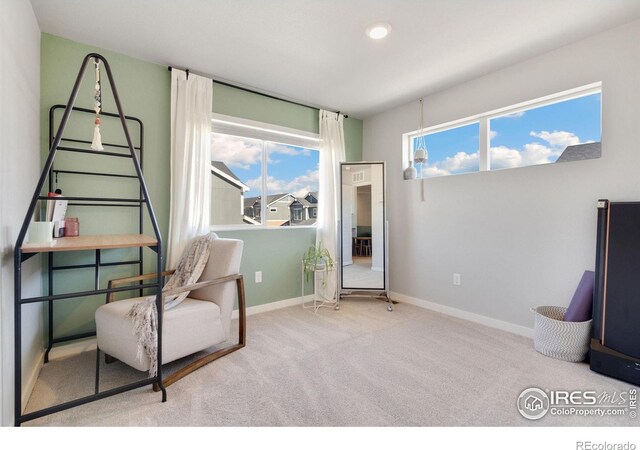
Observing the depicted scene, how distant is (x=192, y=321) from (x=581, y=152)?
3.20 metres

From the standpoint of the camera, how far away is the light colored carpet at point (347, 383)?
5.31ft

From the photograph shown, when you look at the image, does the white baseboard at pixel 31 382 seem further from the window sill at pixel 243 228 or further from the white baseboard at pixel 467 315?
the white baseboard at pixel 467 315

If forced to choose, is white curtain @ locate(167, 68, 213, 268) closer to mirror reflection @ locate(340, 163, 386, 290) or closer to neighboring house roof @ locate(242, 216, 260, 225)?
neighboring house roof @ locate(242, 216, 260, 225)

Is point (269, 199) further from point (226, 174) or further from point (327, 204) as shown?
point (327, 204)

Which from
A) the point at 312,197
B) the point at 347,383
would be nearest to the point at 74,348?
the point at 347,383

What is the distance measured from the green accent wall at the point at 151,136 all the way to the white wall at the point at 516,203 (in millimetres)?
1283

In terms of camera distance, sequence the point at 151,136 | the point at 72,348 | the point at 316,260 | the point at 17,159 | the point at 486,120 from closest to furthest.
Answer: the point at 17,159
the point at 72,348
the point at 151,136
the point at 486,120
the point at 316,260

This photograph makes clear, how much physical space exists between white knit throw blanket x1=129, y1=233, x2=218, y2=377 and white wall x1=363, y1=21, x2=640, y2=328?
7.80 feet

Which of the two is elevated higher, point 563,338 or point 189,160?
point 189,160

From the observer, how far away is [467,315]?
3184 mm

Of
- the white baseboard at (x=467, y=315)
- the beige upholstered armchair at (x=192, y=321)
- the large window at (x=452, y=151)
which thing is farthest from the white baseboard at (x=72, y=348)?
the large window at (x=452, y=151)

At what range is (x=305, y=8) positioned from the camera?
201 cm

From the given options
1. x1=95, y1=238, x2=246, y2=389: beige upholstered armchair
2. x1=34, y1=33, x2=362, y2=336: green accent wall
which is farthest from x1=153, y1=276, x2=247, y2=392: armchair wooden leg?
x1=34, y1=33, x2=362, y2=336: green accent wall
